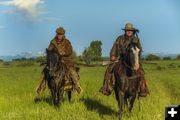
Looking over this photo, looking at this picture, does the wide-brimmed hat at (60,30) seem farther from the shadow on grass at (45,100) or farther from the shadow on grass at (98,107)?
the shadow on grass at (98,107)

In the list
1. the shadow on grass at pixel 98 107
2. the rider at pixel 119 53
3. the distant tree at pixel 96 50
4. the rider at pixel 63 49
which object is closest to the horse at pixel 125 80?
the rider at pixel 119 53

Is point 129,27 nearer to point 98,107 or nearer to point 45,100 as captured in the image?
point 98,107

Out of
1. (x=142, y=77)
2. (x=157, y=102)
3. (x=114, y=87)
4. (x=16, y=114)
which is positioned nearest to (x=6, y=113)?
(x=16, y=114)

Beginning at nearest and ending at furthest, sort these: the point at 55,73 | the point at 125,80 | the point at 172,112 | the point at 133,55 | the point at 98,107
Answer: the point at 172,112
the point at 133,55
the point at 125,80
the point at 55,73
the point at 98,107

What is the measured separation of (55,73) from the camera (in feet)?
46.1

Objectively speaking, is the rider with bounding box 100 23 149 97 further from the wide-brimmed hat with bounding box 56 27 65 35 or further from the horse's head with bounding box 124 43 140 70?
the wide-brimmed hat with bounding box 56 27 65 35

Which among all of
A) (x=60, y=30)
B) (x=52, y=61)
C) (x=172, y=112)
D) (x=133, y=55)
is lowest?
(x=172, y=112)

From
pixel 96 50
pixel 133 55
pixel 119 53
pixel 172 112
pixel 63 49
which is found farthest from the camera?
pixel 96 50

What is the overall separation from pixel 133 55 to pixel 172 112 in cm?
576

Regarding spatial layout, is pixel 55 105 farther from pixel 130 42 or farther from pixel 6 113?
pixel 130 42

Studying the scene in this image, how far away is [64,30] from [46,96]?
11.8 ft

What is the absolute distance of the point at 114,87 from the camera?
1241cm

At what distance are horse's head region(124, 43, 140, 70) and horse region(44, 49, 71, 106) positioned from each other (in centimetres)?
317

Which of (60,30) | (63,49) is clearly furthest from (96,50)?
(60,30)
